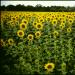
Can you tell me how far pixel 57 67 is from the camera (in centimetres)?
499

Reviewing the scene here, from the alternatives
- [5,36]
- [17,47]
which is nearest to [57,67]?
[17,47]

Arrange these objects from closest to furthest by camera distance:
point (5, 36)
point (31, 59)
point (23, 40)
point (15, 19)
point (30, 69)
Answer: point (30, 69) < point (31, 59) < point (23, 40) < point (5, 36) < point (15, 19)

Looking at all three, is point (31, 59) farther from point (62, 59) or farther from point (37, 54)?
point (62, 59)

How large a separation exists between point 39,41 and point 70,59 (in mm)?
966

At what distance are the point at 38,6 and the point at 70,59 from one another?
60.2 ft

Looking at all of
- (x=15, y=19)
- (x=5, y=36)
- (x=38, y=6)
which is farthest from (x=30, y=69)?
(x=38, y=6)

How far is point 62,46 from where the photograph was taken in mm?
5961

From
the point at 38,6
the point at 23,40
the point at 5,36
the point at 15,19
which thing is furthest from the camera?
the point at 38,6

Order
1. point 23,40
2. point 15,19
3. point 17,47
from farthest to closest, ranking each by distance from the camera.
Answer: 1. point 15,19
2. point 23,40
3. point 17,47

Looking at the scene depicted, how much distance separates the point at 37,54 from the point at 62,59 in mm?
405

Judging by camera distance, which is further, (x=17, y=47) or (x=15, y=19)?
(x=15, y=19)

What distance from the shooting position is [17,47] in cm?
562

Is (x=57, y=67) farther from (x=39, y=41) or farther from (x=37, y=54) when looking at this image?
(x=39, y=41)

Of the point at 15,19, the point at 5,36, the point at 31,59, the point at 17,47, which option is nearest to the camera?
the point at 31,59
